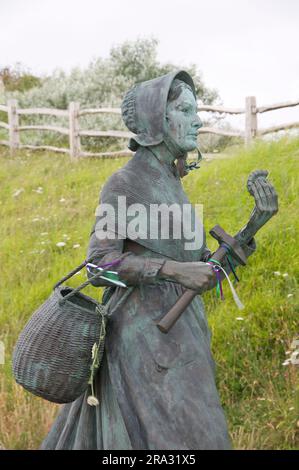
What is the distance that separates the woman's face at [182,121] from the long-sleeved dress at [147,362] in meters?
0.15

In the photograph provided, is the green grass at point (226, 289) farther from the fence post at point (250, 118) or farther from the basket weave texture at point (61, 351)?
the basket weave texture at point (61, 351)

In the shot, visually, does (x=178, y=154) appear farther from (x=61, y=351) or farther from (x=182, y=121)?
(x=61, y=351)

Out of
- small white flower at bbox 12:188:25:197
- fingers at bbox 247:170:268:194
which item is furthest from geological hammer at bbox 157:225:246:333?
small white flower at bbox 12:188:25:197

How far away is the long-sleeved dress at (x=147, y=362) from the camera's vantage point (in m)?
2.94

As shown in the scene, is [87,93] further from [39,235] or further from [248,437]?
[248,437]

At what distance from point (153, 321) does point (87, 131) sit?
10.3 metres

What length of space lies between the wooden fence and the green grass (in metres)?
0.94

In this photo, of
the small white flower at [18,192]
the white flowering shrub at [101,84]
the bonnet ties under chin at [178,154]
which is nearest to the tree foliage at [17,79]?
the white flowering shrub at [101,84]

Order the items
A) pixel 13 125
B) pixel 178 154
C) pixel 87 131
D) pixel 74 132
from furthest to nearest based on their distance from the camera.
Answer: pixel 13 125
pixel 74 132
pixel 87 131
pixel 178 154

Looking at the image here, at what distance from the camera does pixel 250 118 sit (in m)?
10.6

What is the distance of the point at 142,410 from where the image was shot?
2961mm

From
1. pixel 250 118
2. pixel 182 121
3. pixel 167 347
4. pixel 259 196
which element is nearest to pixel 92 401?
pixel 167 347

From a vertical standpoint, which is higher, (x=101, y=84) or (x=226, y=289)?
(x=101, y=84)

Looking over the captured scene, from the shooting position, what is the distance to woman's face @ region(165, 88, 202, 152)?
10.4ft
